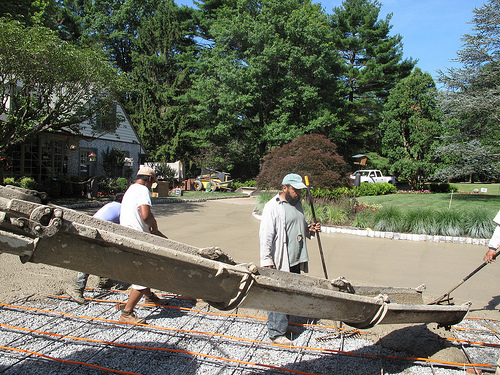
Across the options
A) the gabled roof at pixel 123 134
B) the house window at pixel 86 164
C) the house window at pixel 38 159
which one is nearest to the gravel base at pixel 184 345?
the house window at pixel 38 159

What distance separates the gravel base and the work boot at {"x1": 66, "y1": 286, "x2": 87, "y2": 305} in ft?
0.36

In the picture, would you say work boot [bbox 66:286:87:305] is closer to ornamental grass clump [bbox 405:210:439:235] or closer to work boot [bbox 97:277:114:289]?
work boot [bbox 97:277:114:289]

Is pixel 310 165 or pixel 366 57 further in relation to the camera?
pixel 366 57

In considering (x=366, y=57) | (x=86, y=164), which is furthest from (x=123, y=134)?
(x=366, y=57)

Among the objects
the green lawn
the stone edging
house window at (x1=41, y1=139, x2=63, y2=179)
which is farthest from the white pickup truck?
house window at (x1=41, y1=139, x2=63, y2=179)

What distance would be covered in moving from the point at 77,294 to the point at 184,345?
1759 mm

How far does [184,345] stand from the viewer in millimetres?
3459

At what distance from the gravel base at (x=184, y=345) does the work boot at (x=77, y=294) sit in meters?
0.11

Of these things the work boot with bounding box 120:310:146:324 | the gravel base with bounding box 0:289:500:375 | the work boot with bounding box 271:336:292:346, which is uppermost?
the work boot with bounding box 120:310:146:324

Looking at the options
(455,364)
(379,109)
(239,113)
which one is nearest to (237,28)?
(239,113)

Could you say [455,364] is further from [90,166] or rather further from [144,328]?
[90,166]

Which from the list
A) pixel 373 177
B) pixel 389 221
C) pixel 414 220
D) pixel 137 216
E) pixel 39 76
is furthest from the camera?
pixel 373 177

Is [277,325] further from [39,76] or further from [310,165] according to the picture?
[39,76]

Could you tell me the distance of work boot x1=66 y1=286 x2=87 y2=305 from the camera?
4.30 meters
